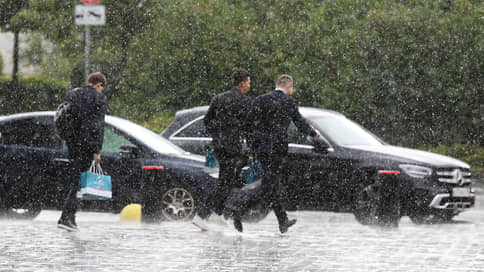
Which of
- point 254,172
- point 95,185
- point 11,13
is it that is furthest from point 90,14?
point 11,13

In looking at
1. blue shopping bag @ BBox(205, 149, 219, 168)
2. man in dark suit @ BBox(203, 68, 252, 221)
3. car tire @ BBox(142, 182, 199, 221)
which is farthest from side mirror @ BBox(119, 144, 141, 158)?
man in dark suit @ BBox(203, 68, 252, 221)

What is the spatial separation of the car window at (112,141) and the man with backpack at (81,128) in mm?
1902

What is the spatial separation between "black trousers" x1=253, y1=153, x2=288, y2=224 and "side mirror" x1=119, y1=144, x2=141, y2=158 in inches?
93.2

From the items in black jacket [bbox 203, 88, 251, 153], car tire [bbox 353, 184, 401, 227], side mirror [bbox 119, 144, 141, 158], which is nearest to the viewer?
black jacket [bbox 203, 88, 251, 153]

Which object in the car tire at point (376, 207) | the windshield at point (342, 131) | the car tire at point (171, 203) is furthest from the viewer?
the windshield at point (342, 131)

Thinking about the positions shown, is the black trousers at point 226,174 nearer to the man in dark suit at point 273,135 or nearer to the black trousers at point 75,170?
the man in dark suit at point 273,135

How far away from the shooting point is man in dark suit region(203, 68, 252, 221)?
493 inches

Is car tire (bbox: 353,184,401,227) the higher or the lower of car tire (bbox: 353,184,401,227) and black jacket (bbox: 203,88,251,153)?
the lower

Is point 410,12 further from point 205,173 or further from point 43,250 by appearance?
point 43,250

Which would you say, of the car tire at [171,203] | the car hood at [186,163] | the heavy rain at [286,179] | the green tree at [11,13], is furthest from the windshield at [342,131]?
the green tree at [11,13]

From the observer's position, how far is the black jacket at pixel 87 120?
41.6ft

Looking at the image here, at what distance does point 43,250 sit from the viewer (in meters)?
10.4

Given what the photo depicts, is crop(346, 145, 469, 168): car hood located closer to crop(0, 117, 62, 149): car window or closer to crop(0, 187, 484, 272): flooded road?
crop(0, 187, 484, 272): flooded road

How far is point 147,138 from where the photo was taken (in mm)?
14836
